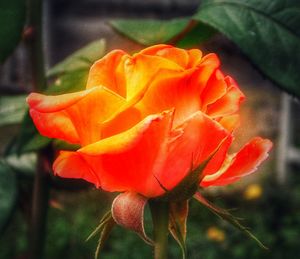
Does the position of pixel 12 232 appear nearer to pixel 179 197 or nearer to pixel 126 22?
pixel 126 22

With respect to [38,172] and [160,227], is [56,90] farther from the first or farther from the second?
[160,227]

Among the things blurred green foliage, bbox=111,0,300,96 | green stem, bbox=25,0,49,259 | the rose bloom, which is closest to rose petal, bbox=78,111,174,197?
the rose bloom

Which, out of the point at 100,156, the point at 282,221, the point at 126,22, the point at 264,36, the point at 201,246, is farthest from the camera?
the point at 282,221

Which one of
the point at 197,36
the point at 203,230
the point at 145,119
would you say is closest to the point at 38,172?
the point at 197,36

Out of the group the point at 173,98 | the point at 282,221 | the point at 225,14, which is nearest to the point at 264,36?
the point at 225,14

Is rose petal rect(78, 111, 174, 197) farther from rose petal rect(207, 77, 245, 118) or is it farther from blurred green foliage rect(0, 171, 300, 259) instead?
blurred green foliage rect(0, 171, 300, 259)

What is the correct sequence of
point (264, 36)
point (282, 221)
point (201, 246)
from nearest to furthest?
point (264, 36) → point (201, 246) → point (282, 221)
